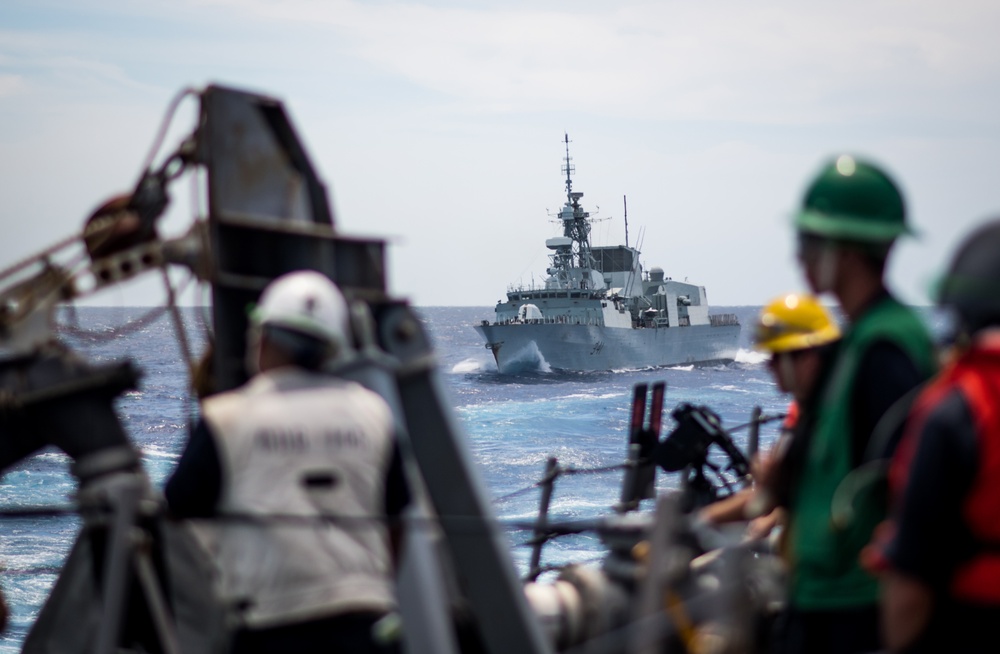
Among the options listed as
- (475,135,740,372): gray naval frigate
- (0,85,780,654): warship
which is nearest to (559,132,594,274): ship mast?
(475,135,740,372): gray naval frigate

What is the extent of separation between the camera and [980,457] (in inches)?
85.3

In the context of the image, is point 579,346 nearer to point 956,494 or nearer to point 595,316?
point 595,316

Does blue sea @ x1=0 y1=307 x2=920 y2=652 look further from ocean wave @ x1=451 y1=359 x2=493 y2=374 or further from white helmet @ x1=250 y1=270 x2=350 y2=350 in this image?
white helmet @ x1=250 y1=270 x2=350 y2=350

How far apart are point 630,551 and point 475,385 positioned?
6813cm

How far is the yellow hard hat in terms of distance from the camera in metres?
3.62

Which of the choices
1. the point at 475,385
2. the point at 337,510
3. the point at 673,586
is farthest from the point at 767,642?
the point at 475,385

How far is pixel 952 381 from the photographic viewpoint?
225 cm

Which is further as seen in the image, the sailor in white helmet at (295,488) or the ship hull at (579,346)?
the ship hull at (579,346)

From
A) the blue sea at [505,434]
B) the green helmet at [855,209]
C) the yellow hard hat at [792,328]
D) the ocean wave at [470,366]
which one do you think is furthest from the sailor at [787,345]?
the ocean wave at [470,366]

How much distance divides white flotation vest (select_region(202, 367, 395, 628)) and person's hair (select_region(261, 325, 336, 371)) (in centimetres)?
4

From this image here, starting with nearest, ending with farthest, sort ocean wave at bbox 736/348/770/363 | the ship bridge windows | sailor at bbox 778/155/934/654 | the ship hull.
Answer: sailor at bbox 778/155/934/654 → the ship hull → the ship bridge windows → ocean wave at bbox 736/348/770/363

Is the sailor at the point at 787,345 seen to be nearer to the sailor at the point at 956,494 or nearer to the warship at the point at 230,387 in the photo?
the warship at the point at 230,387

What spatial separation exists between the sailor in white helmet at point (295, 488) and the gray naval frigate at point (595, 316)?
64.7 metres

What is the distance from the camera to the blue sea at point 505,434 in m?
19.4
